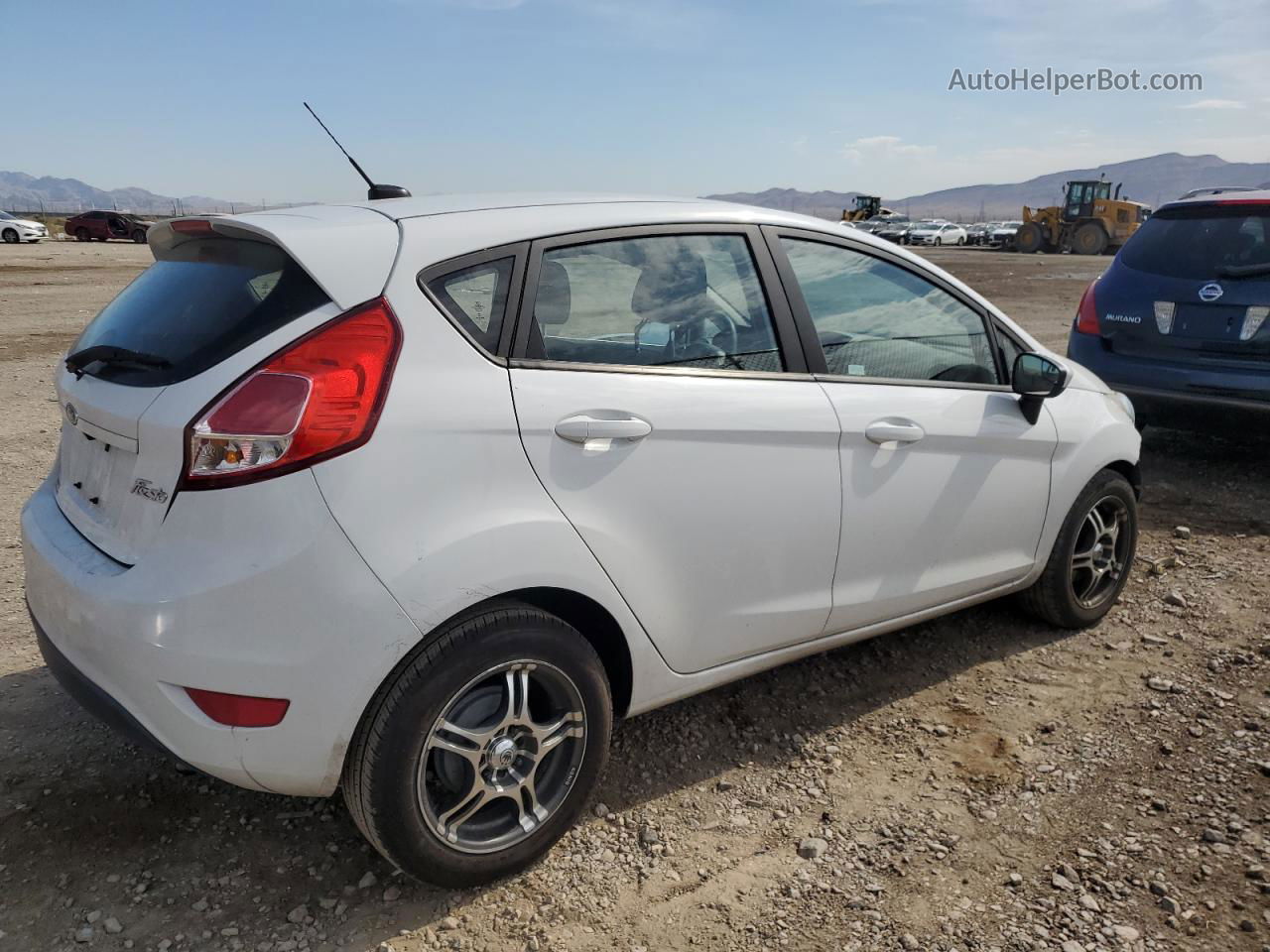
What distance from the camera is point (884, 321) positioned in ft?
10.6

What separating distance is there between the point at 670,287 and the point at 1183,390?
4308mm

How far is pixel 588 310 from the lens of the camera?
259cm

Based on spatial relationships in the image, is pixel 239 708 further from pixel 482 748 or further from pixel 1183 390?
pixel 1183 390

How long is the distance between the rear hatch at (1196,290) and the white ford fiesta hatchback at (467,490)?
3362mm

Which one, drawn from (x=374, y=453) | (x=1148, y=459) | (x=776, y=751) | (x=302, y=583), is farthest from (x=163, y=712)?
(x=1148, y=459)

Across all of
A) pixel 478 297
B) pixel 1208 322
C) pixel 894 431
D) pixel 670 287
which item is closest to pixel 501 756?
pixel 478 297

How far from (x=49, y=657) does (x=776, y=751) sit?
213cm

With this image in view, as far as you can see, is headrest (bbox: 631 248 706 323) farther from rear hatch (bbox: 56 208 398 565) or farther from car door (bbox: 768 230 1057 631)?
rear hatch (bbox: 56 208 398 565)

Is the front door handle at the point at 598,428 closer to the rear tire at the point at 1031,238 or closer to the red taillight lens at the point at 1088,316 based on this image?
the red taillight lens at the point at 1088,316

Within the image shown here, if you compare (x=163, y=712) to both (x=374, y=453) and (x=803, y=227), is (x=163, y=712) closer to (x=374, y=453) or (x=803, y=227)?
(x=374, y=453)

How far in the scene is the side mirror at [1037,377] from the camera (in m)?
3.47

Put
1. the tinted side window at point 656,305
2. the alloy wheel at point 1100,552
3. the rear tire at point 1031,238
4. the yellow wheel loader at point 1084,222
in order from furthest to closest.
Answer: the rear tire at point 1031,238, the yellow wheel loader at point 1084,222, the alloy wheel at point 1100,552, the tinted side window at point 656,305

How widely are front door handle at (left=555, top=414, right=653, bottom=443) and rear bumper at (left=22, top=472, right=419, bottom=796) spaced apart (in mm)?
589

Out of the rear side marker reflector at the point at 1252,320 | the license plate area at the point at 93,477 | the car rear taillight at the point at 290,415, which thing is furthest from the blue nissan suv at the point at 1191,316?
the license plate area at the point at 93,477
